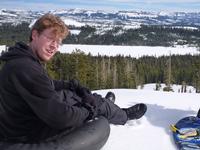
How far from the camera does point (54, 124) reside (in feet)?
14.3

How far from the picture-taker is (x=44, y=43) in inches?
166

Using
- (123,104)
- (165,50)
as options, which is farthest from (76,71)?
(165,50)

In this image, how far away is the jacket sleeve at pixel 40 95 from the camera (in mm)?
4004

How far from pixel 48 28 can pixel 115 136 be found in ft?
7.65

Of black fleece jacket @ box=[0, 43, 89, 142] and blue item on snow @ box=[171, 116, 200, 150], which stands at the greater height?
black fleece jacket @ box=[0, 43, 89, 142]

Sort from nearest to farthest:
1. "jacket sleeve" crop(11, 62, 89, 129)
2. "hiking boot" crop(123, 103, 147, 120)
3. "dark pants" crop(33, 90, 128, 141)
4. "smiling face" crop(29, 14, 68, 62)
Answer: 1. "jacket sleeve" crop(11, 62, 89, 129)
2. "smiling face" crop(29, 14, 68, 62)
3. "dark pants" crop(33, 90, 128, 141)
4. "hiking boot" crop(123, 103, 147, 120)

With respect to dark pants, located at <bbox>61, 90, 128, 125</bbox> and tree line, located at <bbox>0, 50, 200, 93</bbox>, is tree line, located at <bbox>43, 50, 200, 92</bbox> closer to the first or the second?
tree line, located at <bbox>0, 50, 200, 93</bbox>

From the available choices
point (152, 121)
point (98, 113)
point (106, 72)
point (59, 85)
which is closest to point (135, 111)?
point (152, 121)

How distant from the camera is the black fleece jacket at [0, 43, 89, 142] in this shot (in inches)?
158

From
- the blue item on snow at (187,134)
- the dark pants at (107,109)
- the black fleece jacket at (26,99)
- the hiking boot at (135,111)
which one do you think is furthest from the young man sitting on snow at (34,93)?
the blue item on snow at (187,134)

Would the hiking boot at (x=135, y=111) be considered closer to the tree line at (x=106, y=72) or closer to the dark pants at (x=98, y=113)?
the dark pants at (x=98, y=113)

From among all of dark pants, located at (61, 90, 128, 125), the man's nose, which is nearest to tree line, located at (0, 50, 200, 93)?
dark pants, located at (61, 90, 128, 125)

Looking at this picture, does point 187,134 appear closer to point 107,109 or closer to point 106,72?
point 107,109

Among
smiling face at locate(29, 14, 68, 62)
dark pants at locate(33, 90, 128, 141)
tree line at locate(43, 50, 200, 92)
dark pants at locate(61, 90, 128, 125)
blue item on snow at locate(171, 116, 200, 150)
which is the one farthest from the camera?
tree line at locate(43, 50, 200, 92)
